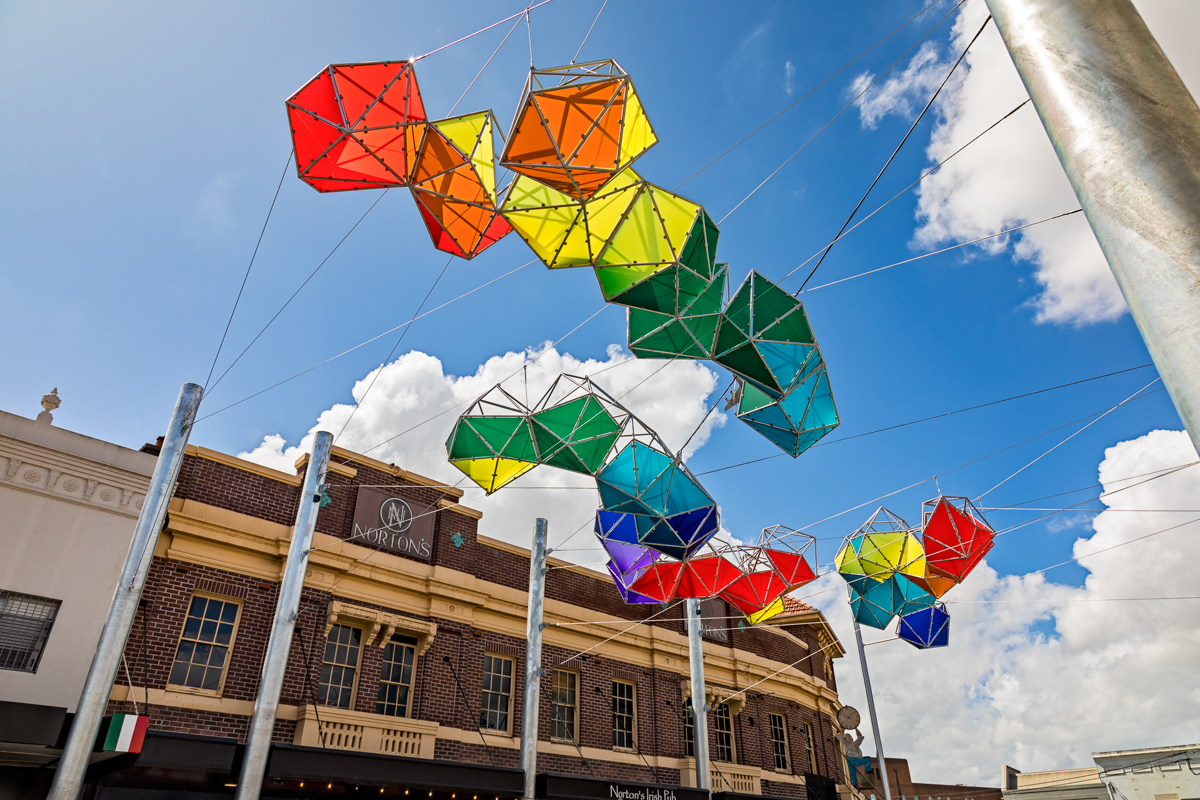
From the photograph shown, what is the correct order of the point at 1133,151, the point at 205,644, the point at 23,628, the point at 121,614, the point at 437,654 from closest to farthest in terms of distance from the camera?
the point at 1133,151 → the point at 121,614 → the point at 23,628 → the point at 205,644 → the point at 437,654

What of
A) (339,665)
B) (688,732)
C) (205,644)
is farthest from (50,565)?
(688,732)

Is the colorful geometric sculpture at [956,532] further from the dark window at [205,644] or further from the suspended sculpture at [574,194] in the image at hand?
the dark window at [205,644]

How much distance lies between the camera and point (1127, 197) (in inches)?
72.1

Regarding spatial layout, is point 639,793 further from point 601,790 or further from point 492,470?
point 492,470

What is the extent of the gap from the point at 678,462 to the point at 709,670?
46.4 ft

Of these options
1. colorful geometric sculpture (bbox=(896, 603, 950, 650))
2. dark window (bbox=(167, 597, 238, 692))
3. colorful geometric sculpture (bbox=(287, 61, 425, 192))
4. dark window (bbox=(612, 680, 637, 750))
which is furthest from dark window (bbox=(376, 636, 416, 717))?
colorful geometric sculpture (bbox=(896, 603, 950, 650))

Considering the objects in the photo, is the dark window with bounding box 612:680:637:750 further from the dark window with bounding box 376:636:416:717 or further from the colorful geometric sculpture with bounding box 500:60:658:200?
the colorful geometric sculpture with bounding box 500:60:658:200

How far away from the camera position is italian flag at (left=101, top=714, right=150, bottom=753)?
35.7 ft

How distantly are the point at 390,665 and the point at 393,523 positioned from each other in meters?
3.34

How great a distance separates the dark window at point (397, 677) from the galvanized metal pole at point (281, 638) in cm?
375

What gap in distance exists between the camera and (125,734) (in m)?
11.0

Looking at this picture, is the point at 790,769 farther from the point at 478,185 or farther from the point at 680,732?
the point at 478,185

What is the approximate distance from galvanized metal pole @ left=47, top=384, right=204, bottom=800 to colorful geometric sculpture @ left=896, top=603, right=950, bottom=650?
20.1 metres

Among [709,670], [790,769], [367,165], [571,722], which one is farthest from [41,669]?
[790,769]
